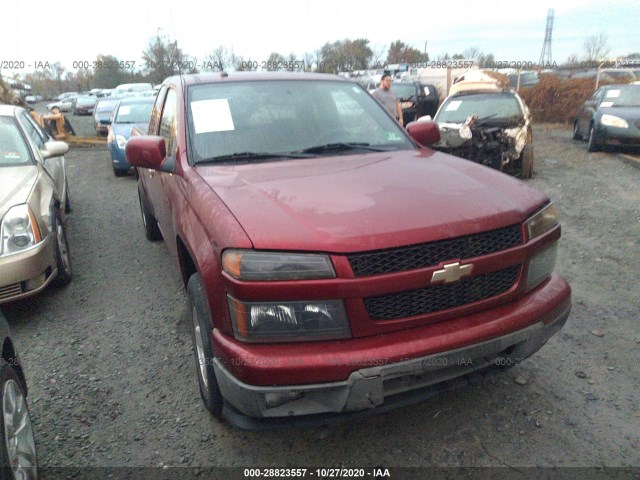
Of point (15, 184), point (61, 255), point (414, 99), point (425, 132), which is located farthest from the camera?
point (414, 99)

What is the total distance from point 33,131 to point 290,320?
195 inches

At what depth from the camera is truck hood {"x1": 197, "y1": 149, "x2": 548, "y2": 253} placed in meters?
2.01

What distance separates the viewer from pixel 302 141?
3168 millimetres

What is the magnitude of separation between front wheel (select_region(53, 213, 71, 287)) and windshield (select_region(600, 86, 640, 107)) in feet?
35.2

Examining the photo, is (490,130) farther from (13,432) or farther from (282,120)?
(13,432)

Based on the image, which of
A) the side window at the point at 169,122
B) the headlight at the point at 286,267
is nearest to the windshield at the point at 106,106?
the side window at the point at 169,122

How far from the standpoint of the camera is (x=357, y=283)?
1.95 metres

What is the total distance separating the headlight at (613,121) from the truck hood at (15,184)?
32.7 feet

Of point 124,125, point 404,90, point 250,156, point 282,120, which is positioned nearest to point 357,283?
point 250,156

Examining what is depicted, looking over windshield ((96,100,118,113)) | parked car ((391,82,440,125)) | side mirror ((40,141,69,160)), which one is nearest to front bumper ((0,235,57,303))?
side mirror ((40,141,69,160))

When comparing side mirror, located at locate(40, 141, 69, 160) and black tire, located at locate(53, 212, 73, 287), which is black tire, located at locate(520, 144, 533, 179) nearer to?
side mirror, located at locate(40, 141, 69, 160)

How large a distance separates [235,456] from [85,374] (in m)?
1.31

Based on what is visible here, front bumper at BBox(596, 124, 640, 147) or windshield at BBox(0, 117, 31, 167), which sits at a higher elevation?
windshield at BBox(0, 117, 31, 167)

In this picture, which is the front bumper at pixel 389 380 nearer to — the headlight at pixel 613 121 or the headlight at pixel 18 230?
the headlight at pixel 18 230
